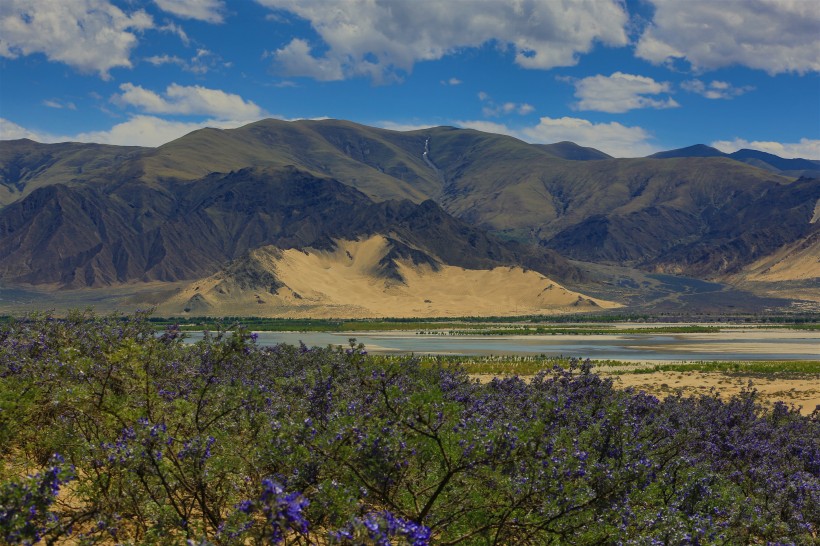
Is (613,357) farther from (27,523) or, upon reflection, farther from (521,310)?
(521,310)

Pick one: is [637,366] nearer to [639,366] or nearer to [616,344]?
[639,366]

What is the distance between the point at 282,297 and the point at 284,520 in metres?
186

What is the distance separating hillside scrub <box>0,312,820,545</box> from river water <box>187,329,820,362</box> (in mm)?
69245

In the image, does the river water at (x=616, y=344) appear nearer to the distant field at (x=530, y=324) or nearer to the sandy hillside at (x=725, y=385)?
the distant field at (x=530, y=324)

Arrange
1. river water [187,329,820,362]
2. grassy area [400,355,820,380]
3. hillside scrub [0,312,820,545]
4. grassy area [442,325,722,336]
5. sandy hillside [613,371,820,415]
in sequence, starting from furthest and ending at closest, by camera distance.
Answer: grassy area [442,325,722,336]
river water [187,329,820,362]
grassy area [400,355,820,380]
sandy hillside [613,371,820,415]
hillside scrub [0,312,820,545]

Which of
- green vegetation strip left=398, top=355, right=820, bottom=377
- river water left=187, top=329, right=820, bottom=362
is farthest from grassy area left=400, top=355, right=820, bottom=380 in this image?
river water left=187, top=329, right=820, bottom=362

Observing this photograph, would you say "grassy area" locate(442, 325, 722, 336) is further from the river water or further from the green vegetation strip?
the green vegetation strip

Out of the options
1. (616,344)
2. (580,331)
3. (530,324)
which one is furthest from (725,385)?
(530,324)

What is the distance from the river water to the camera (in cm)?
9206

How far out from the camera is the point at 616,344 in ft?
365

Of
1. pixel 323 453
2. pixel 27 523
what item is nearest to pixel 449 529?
pixel 323 453

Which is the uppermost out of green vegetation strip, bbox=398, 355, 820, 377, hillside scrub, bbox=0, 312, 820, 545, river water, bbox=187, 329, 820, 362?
hillside scrub, bbox=0, 312, 820, 545

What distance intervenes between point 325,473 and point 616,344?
10345 cm

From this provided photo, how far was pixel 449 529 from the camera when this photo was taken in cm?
1330
